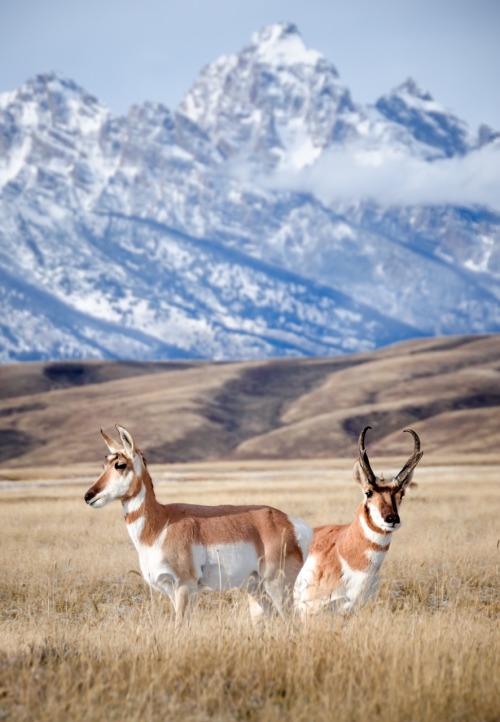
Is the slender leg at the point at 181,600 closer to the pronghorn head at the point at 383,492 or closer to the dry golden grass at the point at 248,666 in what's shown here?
the dry golden grass at the point at 248,666

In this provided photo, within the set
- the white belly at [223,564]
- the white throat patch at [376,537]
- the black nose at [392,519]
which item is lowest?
the white belly at [223,564]

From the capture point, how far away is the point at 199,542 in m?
13.0

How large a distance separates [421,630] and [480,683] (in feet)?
8.03

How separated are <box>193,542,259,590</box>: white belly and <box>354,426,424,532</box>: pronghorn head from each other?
1.81 meters

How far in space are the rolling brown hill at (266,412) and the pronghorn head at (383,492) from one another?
3980 inches

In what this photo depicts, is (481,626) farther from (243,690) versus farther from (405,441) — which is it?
(405,441)

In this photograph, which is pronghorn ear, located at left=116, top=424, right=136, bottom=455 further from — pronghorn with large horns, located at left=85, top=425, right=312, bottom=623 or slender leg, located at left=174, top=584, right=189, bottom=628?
slender leg, located at left=174, top=584, right=189, bottom=628

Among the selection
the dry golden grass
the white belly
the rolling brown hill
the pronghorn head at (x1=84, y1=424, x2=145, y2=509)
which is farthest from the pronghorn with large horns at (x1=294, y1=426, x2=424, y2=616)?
the rolling brown hill

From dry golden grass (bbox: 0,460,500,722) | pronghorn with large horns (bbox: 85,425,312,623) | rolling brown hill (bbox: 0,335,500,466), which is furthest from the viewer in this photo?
rolling brown hill (bbox: 0,335,500,466)

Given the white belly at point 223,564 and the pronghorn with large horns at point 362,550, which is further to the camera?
the white belly at point 223,564

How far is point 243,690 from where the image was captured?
9.11 metres

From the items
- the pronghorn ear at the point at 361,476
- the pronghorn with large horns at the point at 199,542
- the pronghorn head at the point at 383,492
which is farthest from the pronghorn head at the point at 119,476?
the pronghorn head at the point at 383,492

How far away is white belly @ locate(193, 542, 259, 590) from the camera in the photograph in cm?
1287

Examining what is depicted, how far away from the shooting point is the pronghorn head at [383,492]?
1195 cm
